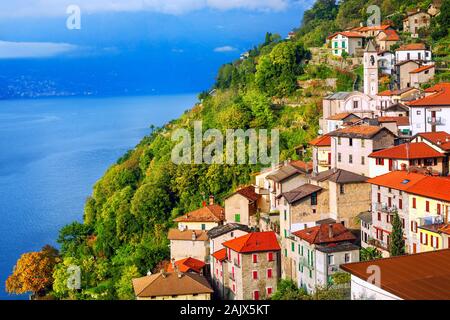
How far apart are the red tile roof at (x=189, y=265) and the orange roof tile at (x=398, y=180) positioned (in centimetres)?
592

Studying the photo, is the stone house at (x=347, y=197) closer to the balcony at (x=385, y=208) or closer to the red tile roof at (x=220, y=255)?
the balcony at (x=385, y=208)

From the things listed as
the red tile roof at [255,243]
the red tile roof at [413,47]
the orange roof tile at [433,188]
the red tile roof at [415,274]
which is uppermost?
the red tile roof at [413,47]

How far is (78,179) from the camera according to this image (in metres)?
50.9

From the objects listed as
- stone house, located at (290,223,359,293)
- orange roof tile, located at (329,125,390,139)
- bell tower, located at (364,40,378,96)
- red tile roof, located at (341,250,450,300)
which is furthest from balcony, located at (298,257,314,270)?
bell tower, located at (364,40,378,96)

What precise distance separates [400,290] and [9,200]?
41726 mm

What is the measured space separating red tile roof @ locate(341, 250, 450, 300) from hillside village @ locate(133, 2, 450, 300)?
252 mm

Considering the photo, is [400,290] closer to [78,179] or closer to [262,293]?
[262,293]

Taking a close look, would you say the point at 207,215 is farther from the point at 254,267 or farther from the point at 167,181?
the point at 167,181

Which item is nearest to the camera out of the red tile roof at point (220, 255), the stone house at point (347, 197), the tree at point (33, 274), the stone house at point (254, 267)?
the stone house at point (254, 267)

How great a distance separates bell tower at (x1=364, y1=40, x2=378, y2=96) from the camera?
29297 mm

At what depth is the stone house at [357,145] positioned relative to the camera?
2003 cm

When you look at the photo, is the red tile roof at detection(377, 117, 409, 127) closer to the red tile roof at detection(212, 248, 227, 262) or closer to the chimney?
A: the red tile roof at detection(212, 248, 227, 262)

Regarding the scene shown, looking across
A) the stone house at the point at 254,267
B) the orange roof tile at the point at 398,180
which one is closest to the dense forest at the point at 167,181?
the stone house at the point at 254,267

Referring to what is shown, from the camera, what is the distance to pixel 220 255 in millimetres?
20016
